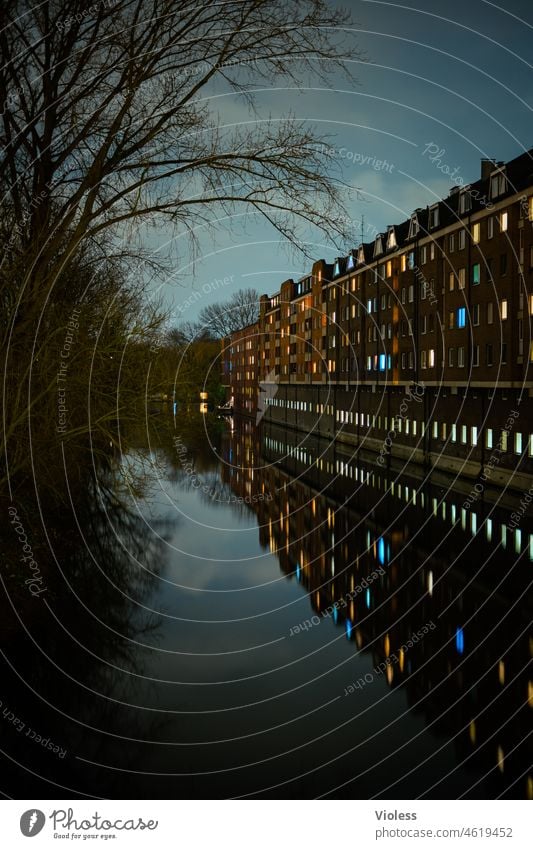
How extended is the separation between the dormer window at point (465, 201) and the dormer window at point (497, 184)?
2296 mm

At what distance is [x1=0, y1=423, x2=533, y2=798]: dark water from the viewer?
9.88 m

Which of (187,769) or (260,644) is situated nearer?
(187,769)

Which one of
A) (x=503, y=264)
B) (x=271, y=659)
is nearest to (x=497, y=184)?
(x=503, y=264)

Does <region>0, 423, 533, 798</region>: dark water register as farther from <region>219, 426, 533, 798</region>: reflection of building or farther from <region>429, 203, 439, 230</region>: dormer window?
<region>429, 203, 439, 230</region>: dormer window

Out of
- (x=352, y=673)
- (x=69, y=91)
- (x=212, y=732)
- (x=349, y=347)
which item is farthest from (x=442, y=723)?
(x=349, y=347)

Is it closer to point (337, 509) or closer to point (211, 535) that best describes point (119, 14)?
point (211, 535)

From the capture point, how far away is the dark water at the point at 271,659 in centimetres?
988

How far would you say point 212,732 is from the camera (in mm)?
11125

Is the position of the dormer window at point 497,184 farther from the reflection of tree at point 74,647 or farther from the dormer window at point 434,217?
the reflection of tree at point 74,647

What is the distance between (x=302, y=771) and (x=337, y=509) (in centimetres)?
2229

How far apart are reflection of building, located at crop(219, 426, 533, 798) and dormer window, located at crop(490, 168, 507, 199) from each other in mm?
13716
